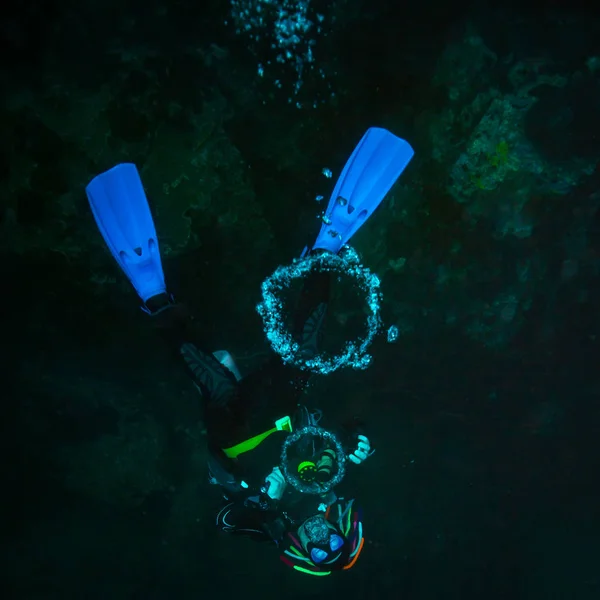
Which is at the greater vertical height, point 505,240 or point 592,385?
point 505,240

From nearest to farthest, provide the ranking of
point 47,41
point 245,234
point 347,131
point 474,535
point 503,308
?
point 47,41, point 347,131, point 245,234, point 503,308, point 474,535

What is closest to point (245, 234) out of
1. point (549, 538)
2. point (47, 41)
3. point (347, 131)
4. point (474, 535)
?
point (347, 131)

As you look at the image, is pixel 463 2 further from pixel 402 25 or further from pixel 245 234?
pixel 245 234

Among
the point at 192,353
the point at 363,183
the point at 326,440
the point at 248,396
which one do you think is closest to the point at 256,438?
the point at 248,396

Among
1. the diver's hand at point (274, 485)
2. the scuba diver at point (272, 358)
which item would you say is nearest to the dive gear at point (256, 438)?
the scuba diver at point (272, 358)

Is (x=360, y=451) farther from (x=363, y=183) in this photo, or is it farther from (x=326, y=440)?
(x=363, y=183)
